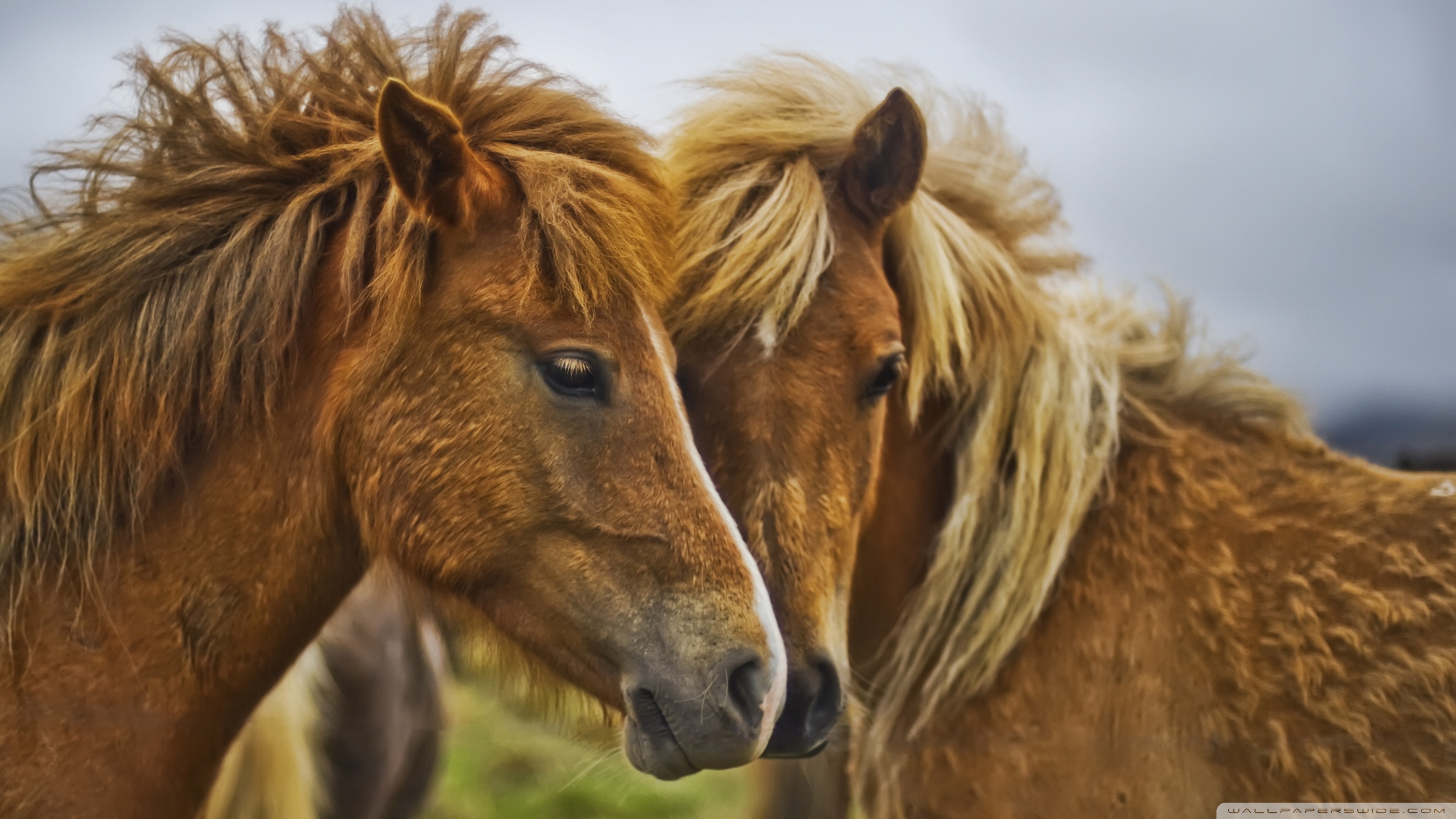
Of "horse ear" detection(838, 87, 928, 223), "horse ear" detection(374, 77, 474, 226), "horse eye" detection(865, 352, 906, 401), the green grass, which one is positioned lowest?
the green grass

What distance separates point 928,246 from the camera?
2713 millimetres

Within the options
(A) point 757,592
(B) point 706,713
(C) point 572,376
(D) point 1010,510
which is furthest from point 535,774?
(D) point 1010,510

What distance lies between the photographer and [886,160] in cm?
255

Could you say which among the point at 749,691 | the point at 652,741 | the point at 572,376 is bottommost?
the point at 652,741

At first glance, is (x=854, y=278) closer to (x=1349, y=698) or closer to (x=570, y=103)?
(x=570, y=103)

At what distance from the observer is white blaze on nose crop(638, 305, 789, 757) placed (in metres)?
1.81

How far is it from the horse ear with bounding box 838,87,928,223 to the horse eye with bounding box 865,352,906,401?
388 millimetres

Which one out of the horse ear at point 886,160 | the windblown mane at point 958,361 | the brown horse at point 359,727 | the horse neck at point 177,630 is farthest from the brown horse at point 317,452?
the brown horse at point 359,727

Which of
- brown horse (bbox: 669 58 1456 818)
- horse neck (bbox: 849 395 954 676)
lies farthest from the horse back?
horse neck (bbox: 849 395 954 676)

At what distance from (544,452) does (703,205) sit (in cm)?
94

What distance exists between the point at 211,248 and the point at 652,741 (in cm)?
121

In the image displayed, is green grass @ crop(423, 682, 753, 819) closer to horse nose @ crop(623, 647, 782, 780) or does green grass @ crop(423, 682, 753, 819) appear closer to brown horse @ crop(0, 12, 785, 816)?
horse nose @ crop(623, 647, 782, 780)

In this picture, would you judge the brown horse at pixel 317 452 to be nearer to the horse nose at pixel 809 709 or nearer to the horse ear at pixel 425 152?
the horse ear at pixel 425 152

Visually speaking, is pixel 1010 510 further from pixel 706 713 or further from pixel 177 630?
pixel 177 630
